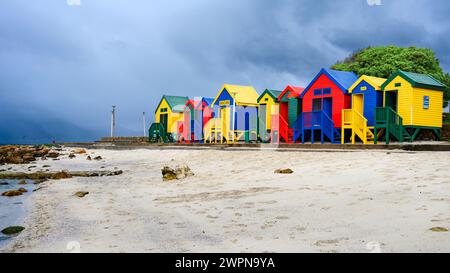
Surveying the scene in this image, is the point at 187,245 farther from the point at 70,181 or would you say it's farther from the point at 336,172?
the point at 70,181

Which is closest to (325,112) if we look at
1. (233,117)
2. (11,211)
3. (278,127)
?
(278,127)

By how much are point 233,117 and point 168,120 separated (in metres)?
10.3

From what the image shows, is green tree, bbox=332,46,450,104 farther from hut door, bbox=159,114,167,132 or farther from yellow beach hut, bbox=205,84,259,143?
hut door, bbox=159,114,167,132

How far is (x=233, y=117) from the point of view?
29.8 m

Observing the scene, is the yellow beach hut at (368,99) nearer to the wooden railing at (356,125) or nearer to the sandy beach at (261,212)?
the wooden railing at (356,125)

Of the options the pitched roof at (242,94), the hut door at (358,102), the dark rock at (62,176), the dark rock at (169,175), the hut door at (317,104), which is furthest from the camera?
the pitched roof at (242,94)

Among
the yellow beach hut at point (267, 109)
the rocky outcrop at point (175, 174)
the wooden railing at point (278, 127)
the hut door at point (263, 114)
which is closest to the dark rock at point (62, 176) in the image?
the rocky outcrop at point (175, 174)

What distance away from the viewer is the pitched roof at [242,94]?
30.1 metres

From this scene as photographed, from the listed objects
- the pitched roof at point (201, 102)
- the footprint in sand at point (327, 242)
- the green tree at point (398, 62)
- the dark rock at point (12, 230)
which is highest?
the green tree at point (398, 62)

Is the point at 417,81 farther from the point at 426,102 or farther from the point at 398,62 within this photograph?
the point at 398,62

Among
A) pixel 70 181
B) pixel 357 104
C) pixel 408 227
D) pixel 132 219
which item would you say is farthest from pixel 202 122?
pixel 408 227

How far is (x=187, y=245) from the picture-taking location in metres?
5.10

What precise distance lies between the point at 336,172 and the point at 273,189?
2.46 meters

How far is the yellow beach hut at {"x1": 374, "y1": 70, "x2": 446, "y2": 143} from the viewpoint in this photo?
2119cm
